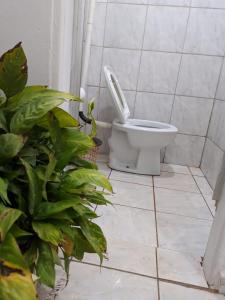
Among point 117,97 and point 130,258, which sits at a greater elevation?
point 117,97

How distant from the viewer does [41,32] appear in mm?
758

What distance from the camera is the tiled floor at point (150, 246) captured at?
2.71 ft

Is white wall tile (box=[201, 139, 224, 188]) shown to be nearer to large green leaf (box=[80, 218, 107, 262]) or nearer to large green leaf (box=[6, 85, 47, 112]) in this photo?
large green leaf (box=[80, 218, 107, 262])

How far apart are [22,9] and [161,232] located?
1067 millimetres

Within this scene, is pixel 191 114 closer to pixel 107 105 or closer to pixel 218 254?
pixel 107 105

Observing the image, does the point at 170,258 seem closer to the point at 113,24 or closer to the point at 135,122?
the point at 135,122

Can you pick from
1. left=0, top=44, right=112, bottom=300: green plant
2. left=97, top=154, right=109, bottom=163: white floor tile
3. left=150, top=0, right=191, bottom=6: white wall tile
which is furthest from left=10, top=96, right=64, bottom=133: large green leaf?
left=150, top=0, right=191, bottom=6: white wall tile

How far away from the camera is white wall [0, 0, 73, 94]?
74cm

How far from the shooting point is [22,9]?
0.74 meters

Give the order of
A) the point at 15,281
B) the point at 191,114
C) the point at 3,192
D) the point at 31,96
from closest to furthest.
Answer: the point at 15,281 < the point at 3,192 < the point at 31,96 < the point at 191,114

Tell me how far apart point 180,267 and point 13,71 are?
895 millimetres

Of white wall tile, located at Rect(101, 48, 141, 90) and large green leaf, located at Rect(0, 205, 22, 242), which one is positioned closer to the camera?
large green leaf, located at Rect(0, 205, 22, 242)

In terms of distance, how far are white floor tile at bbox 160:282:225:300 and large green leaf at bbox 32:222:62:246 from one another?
1.65ft

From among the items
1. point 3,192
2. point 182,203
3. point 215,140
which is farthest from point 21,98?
point 215,140
